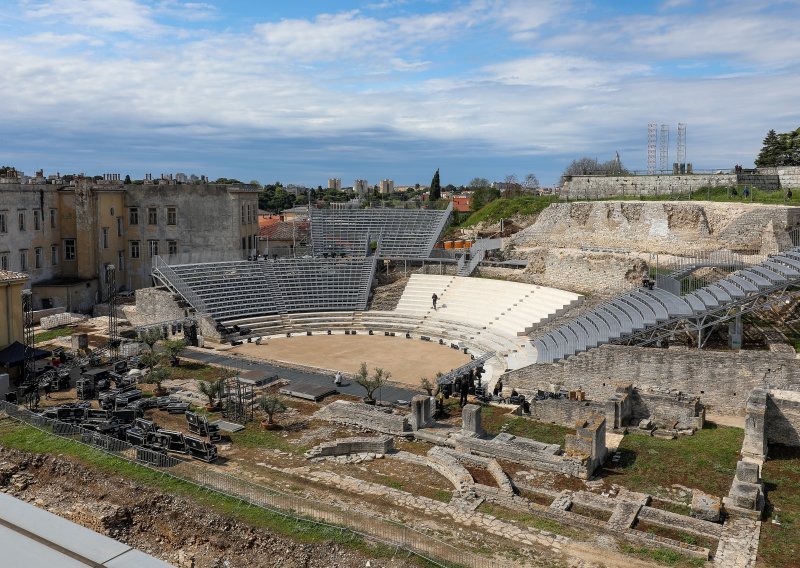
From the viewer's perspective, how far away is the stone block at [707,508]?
529 inches

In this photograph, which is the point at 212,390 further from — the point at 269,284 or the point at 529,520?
the point at 269,284

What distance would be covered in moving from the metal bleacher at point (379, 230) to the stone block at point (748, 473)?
29.0 m

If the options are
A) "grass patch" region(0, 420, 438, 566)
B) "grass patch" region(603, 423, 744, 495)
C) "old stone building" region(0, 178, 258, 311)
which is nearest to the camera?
"grass patch" region(0, 420, 438, 566)

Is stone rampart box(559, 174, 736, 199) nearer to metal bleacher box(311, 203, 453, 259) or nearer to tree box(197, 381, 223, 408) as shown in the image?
metal bleacher box(311, 203, 453, 259)

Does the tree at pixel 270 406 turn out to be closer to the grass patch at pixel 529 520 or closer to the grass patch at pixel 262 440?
the grass patch at pixel 262 440

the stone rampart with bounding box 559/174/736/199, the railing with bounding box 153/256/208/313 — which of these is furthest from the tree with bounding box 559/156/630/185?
the railing with bounding box 153/256/208/313

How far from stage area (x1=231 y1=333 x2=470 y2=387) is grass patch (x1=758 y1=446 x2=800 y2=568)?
12.3 meters

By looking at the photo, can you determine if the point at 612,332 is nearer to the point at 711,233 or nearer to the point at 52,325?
the point at 711,233

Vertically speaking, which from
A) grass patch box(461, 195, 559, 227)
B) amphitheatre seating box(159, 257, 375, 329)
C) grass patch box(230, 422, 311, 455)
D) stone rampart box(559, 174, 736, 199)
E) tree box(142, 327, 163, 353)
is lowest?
grass patch box(230, 422, 311, 455)

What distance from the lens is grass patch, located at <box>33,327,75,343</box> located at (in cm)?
3039

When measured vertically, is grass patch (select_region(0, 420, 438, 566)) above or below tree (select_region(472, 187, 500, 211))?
below

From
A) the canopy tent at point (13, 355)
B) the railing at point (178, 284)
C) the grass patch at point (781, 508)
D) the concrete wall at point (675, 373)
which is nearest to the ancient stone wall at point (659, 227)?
the concrete wall at point (675, 373)

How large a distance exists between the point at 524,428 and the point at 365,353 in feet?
38.8

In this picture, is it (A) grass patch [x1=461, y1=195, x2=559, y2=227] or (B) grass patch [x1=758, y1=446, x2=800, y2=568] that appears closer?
(B) grass patch [x1=758, y1=446, x2=800, y2=568]
